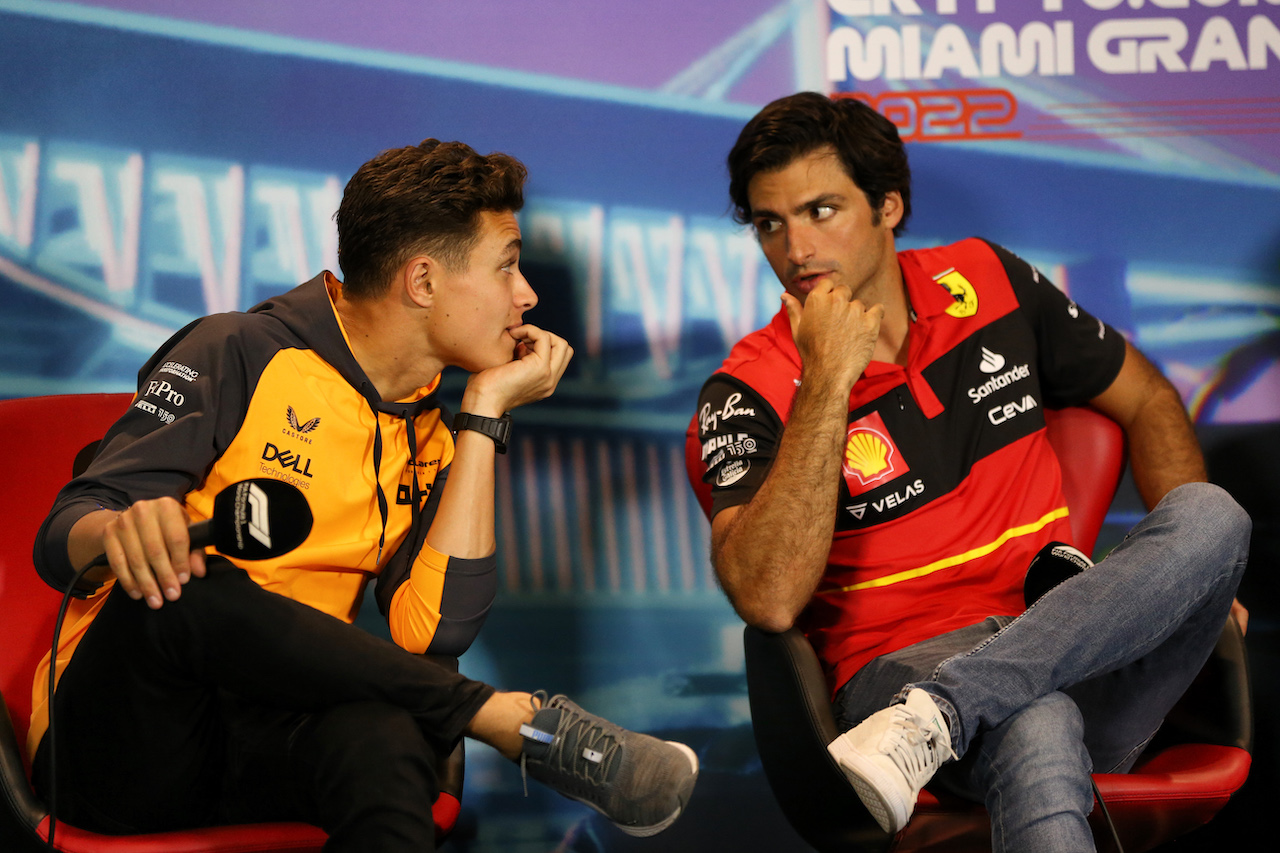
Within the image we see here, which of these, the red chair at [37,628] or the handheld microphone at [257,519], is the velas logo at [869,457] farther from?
the handheld microphone at [257,519]

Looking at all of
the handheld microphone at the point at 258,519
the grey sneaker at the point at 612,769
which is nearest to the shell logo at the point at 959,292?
the grey sneaker at the point at 612,769

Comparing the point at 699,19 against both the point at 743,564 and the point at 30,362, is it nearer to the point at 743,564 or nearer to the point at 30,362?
the point at 743,564

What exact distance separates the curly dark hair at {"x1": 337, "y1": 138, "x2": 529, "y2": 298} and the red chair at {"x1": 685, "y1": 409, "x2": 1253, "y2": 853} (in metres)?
0.82

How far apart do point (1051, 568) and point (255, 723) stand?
4.08ft

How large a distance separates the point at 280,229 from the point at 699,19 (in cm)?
108

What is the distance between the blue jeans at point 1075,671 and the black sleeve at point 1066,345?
38 centimetres

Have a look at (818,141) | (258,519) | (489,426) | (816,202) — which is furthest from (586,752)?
(818,141)

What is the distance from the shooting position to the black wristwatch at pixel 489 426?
174cm

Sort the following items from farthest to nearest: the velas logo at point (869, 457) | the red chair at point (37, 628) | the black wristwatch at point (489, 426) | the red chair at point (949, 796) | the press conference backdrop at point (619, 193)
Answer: the press conference backdrop at point (619, 193) → the velas logo at point (869, 457) → the black wristwatch at point (489, 426) → the red chair at point (949, 796) → the red chair at point (37, 628)

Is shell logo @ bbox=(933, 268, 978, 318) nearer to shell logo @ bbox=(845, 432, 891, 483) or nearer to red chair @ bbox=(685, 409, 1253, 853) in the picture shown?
shell logo @ bbox=(845, 432, 891, 483)

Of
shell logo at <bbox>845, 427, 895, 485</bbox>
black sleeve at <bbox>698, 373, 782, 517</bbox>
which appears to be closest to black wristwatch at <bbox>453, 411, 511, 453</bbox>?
black sleeve at <bbox>698, 373, 782, 517</bbox>

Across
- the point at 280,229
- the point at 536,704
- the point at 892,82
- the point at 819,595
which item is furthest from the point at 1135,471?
the point at 280,229

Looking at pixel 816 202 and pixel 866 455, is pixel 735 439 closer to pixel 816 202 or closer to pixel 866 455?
pixel 866 455

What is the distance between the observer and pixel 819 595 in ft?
6.18
